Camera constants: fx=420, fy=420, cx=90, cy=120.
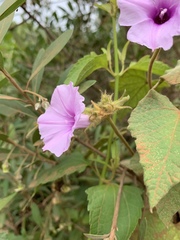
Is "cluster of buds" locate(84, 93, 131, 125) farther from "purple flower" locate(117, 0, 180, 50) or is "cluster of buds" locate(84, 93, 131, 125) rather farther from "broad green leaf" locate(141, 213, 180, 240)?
"broad green leaf" locate(141, 213, 180, 240)

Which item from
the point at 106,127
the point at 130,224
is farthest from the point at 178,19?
the point at 106,127

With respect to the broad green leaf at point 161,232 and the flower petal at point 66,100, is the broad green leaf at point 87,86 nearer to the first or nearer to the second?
the flower petal at point 66,100

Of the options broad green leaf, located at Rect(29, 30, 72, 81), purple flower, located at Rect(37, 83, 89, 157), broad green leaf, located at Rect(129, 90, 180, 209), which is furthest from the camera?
broad green leaf, located at Rect(29, 30, 72, 81)

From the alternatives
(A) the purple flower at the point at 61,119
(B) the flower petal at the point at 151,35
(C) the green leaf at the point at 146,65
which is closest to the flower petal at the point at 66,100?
(A) the purple flower at the point at 61,119

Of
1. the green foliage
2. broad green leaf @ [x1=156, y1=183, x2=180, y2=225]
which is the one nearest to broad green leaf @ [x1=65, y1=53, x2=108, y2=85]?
the green foliage

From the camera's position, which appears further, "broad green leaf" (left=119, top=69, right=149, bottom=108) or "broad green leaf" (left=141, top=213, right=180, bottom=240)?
"broad green leaf" (left=119, top=69, right=149, bottom=108)

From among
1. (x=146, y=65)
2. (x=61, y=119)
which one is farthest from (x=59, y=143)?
(x=146, y=65)

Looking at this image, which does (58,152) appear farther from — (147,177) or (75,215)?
(75,215)
